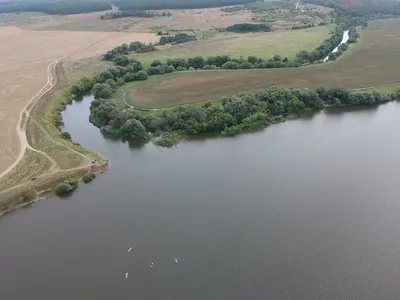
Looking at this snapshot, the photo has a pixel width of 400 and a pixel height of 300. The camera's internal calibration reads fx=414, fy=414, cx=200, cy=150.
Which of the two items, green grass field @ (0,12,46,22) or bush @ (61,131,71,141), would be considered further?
green grass field @ (0,12,46,22)

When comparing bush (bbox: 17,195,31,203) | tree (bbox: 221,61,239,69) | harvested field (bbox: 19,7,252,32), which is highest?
tree (bbox: 221,61,239,69)

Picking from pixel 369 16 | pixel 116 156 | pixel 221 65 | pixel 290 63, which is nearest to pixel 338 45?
pixel 290 63

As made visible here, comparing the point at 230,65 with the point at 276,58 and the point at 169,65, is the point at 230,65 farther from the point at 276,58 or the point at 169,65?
the point at 169,65

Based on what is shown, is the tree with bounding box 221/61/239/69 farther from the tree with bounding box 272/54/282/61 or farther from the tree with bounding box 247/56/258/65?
the tree with bounding box 272/54/282/61

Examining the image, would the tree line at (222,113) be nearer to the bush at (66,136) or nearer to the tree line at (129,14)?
the bush at (66,136)

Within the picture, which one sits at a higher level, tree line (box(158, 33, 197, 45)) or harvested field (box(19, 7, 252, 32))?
tree line (box(158, 33, 197, 45))

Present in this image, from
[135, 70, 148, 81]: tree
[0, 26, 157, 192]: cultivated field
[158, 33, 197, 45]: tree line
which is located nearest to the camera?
[0, 26, 157, 192]: cultivated field

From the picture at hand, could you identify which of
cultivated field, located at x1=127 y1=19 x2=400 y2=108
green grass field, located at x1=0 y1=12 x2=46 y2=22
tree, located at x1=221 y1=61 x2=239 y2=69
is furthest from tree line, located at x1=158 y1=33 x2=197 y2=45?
green grass field, located at x1=0 y1=12 x2=46 y2=22

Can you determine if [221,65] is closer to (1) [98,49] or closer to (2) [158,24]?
(1) [98,49]
